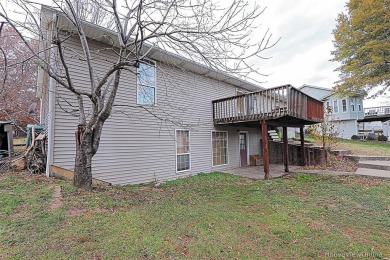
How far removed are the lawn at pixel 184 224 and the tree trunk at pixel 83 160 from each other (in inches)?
9.0

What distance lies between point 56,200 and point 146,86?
193 inches

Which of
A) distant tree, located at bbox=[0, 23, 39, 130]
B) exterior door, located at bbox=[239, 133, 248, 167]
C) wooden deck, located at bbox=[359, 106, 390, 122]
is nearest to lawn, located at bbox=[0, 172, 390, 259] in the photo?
exterior door, located at bbox=[239, 133, 248, 167]

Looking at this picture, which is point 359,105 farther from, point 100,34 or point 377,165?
point 100,34

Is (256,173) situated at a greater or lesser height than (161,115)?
lesser

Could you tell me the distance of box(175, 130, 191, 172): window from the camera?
8.78m

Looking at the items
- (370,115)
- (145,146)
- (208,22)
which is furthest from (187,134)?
(370,115)

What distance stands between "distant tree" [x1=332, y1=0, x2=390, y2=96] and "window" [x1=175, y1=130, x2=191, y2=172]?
562 inches

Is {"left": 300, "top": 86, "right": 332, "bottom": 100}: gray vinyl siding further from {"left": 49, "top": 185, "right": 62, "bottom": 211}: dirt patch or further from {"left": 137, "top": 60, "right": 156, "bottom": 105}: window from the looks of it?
{"left": 49, "top": 185, "right": 62, "bottom": 211}: dirt patch

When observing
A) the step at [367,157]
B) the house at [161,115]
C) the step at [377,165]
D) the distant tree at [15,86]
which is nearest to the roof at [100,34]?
the house at [161,115]

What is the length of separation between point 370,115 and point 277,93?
25992mm

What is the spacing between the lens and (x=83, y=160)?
183 inches

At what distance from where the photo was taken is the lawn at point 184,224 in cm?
267

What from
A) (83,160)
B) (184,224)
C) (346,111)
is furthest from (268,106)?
(346,111)

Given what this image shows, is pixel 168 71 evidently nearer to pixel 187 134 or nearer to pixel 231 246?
pixel 187 134
